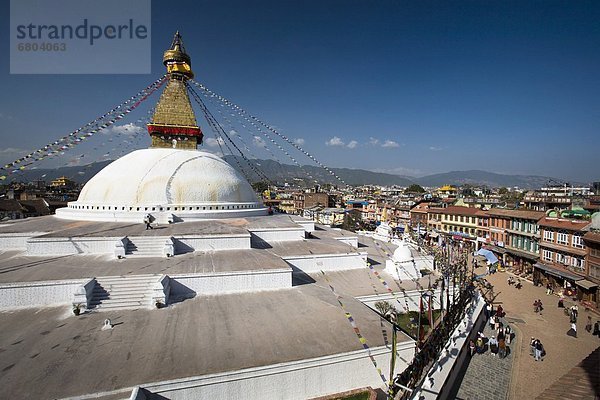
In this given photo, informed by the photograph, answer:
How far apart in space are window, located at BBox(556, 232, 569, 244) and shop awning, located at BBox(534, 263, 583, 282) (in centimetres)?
143

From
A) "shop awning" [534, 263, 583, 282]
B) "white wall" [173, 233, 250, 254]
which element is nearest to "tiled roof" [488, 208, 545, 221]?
A: "shop awning" [534, 263, 583, 282]

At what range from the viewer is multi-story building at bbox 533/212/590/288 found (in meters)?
13.7

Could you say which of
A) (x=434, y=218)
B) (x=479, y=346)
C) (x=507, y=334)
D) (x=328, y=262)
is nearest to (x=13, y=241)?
(x=328, y=262)

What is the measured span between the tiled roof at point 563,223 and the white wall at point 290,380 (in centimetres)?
1433

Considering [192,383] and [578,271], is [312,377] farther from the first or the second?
[578,271]

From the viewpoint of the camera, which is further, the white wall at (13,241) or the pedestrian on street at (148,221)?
the pedestrian on street at (148,221)

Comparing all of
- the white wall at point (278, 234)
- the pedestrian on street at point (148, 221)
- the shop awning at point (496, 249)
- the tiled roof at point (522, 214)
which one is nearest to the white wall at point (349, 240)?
the white wall at point (278, 234)

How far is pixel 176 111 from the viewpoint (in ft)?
48.8

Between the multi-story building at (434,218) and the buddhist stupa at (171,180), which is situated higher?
the buddhist stupa at (171,180)

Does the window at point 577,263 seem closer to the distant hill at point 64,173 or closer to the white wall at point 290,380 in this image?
the white wall at point 290,380

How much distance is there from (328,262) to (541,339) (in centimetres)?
728

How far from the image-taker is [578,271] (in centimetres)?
1363

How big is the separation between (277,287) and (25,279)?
589 centimetres

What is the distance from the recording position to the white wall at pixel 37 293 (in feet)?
21.0
